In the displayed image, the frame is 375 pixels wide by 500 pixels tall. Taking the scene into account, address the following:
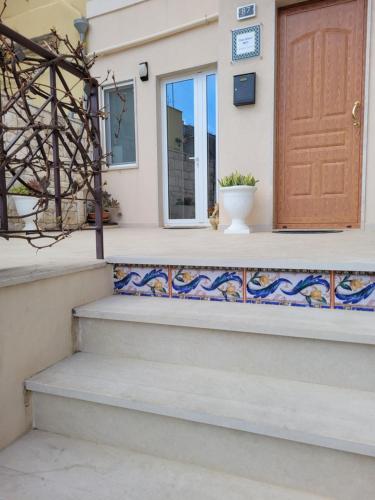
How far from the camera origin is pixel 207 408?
936 mm

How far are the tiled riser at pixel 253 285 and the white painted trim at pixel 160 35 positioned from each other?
3911 millimetres

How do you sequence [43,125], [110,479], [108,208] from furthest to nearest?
[108,208] < [43,125] < [110,479]

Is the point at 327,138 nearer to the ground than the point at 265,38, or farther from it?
nearer to the ground

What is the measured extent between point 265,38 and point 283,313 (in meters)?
3.38

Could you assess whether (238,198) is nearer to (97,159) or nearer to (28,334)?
(97,159)

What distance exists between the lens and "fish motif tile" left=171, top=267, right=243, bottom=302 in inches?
55.5

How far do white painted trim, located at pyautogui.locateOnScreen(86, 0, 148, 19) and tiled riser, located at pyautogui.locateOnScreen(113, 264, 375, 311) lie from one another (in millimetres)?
4689

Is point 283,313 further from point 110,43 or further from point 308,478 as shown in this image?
point 110,43

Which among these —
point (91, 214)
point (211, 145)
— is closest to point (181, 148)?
point (211, 145)

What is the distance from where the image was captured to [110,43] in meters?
5.00

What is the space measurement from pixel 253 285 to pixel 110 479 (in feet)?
2.63

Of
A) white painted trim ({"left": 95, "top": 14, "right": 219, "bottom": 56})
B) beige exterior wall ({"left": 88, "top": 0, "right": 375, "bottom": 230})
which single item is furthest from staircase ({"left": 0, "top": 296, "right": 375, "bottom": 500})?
white painted trim ({"left": 95, "top": 14, "right": 219, "bottom": 56})

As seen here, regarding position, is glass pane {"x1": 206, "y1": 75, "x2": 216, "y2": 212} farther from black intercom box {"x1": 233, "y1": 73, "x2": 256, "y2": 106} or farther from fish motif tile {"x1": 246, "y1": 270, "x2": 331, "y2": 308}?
fish motif tile {"x1": 246, "y1": 270, "x2": 331, "y2": 308}

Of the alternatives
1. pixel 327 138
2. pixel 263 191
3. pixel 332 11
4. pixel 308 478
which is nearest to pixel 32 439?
pixel 308 478
